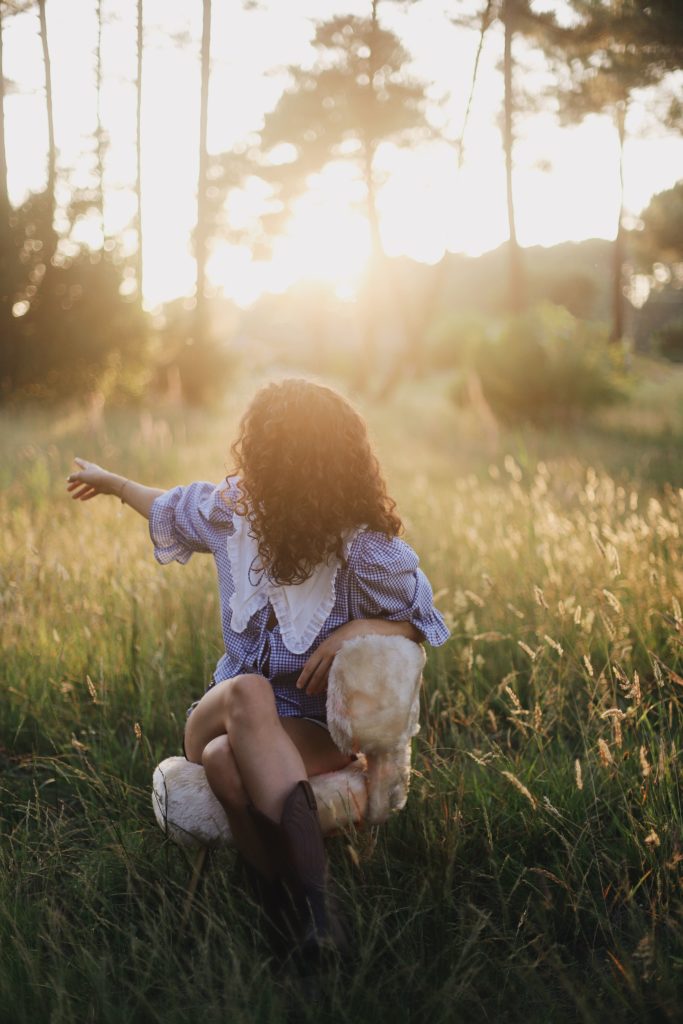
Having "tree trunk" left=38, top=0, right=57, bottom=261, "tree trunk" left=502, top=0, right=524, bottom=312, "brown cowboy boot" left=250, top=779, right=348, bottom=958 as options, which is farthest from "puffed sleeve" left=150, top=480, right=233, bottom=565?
"tree trunk" left=502, top=0, right=524, bottom=312

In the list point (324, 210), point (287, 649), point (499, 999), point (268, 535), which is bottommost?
point (499, 999)

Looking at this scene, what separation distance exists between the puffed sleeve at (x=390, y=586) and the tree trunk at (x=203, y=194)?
549 inches

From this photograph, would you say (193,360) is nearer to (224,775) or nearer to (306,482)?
(306,482)

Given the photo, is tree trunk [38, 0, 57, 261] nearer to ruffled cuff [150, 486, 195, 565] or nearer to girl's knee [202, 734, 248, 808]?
ruffled cuff [150, 486, 195, 565]

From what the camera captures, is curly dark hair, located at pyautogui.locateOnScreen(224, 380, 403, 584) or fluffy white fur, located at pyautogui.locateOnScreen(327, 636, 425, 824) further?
curly dark hair, located at pyautogui.locateOnScreen(224, 380, 403, 584)

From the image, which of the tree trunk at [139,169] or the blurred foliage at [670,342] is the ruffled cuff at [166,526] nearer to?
the tree trunk at [139,169]

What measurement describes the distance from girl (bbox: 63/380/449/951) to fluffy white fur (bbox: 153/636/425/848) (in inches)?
3.5

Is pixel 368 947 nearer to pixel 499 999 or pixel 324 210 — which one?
pixel 499 999

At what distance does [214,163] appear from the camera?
19797mm

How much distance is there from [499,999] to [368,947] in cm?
31

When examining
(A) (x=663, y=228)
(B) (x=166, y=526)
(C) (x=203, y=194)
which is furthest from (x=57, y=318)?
(A) (x=663, y=228)

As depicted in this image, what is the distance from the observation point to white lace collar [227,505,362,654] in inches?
84.0

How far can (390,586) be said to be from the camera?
212 centimetres

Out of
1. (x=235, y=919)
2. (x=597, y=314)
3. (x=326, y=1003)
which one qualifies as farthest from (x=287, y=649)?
(x=597, y=314)
